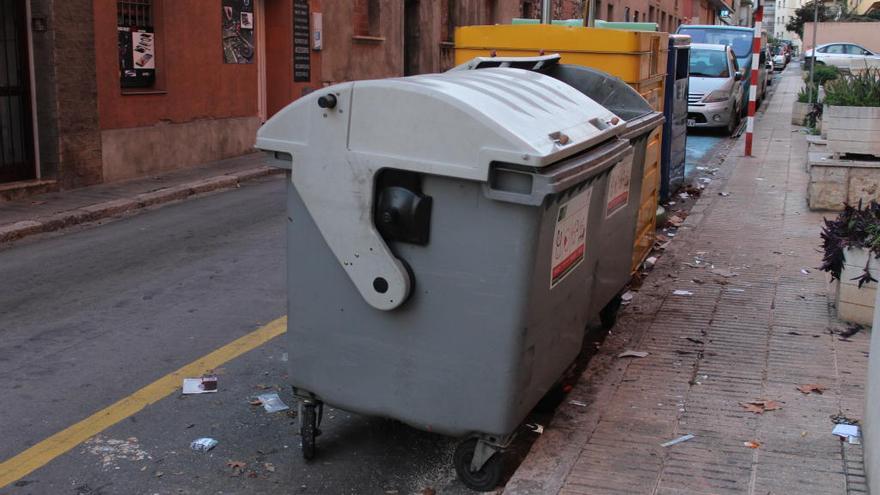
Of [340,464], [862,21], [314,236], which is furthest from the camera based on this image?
[862,21]

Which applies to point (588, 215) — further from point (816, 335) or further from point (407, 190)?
point (816, 335)

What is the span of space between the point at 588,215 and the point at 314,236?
1.35 m

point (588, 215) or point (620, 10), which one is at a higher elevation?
point (620, 10)

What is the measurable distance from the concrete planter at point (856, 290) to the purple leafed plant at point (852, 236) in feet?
0.09

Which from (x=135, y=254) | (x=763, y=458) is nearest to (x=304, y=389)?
(x=763, y=458)

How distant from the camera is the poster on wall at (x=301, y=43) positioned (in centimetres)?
1683

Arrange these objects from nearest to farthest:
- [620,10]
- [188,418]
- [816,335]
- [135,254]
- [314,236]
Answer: [314,236], [188,418], [816,335], [135,254], [620,10]

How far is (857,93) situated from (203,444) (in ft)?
26.4

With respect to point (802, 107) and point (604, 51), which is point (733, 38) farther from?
point (604, 51)

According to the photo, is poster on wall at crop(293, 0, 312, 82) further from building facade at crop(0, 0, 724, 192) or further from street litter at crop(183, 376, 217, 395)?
street litter at crop(183, 376, 217, 395)

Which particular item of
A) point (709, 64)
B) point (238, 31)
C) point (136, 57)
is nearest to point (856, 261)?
point (136, 57)

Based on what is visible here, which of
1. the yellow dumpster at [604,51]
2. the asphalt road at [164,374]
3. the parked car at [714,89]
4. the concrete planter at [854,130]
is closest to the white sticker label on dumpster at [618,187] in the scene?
the yellow dumpster at [604,51]

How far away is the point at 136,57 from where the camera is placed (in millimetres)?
13055

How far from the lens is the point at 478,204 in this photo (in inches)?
147
